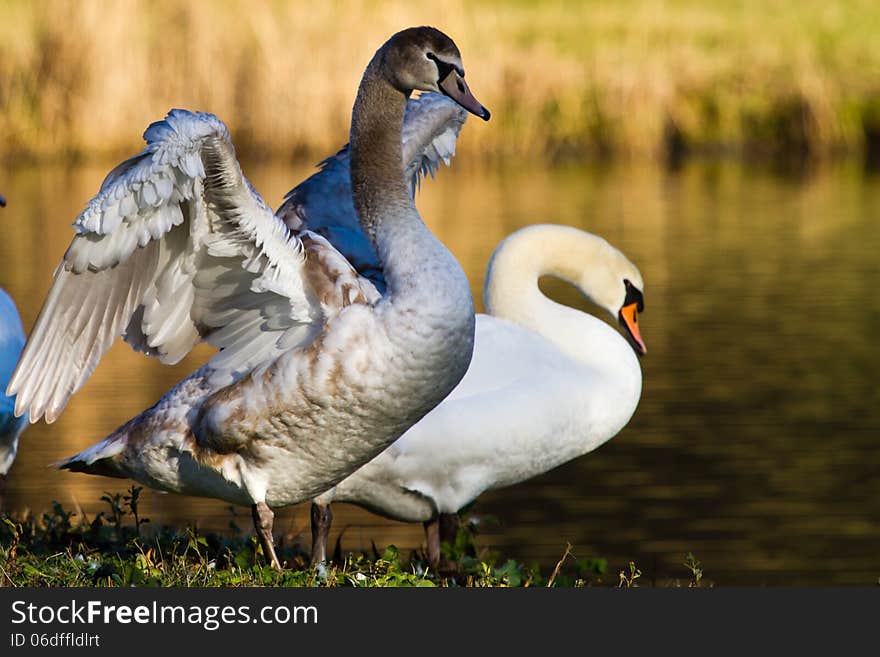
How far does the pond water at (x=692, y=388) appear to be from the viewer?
30.6 feet

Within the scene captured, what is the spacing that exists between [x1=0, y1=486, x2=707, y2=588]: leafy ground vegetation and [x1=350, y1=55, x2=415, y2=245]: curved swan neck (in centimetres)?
121

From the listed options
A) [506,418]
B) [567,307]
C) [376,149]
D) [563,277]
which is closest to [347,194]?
[376,149]

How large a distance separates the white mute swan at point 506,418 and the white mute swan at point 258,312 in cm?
81

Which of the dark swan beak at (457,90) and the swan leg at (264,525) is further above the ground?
the dark swan beak at (457,90)

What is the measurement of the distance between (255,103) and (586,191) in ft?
15.2

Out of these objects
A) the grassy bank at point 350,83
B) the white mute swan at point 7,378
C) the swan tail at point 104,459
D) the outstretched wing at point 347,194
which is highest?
the grassy bank at point 350,83

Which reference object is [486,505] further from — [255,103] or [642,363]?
[255,103]

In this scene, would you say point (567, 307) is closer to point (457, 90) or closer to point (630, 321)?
point (630, 321)

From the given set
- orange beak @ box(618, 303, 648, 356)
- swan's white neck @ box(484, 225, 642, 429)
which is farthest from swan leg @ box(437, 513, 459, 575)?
orange beak @ box(618, 303, 648, 356)

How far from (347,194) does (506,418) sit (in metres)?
1.19

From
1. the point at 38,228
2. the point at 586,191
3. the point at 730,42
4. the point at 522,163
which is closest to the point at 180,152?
the point at 38,228

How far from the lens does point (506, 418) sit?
698 centimetres

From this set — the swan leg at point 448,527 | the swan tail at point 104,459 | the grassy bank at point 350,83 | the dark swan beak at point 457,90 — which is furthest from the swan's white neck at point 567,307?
the grassy bank at point 350,83

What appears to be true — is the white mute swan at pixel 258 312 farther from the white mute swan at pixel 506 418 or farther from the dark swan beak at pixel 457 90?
the white mute swan at pixel 506 418
